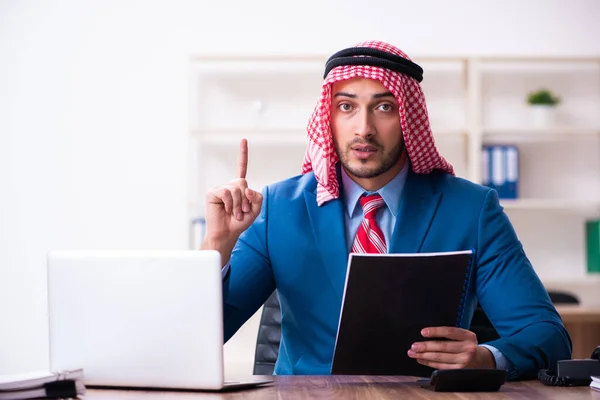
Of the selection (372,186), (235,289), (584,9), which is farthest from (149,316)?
(584,9)

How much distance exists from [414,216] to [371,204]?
123 mm

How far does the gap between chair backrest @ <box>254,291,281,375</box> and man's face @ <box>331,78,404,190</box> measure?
1.43 ft

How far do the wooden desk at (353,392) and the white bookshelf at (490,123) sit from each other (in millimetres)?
3072

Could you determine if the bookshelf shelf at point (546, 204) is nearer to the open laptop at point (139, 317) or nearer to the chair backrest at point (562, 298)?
the chair backrest at point (562, 298)

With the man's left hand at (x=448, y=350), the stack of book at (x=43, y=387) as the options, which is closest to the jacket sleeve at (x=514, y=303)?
the man's left hand at (x=448, y=350)

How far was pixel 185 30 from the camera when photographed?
483 cm

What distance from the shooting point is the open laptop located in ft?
4.83

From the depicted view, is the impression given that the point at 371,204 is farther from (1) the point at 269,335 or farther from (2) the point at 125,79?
(2) the point at 125,79

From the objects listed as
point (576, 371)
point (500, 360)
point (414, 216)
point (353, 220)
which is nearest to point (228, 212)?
point (353, 220)

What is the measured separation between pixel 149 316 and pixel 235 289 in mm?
642

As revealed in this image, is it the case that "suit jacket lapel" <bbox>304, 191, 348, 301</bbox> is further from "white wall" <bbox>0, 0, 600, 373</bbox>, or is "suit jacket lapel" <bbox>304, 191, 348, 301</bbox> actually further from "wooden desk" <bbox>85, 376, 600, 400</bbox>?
"white wall" <bbox>0, 0, 600, 373</bbox>

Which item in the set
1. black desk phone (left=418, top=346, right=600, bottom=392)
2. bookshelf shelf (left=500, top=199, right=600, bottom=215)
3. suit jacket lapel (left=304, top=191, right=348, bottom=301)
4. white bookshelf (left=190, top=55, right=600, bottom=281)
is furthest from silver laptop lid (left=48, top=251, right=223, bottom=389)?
bookshelf shelf (left=500, top=199, right=600, bottom=215)

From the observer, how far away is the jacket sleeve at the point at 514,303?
71.7 inches

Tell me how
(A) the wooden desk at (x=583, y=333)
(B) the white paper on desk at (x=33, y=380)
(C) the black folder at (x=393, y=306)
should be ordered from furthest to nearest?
(A) the wooden desk at (x=583, y=333)
(C) the black folder at (x=393, y=306)
(B) the white paper on desk at (x=33, y=380)
